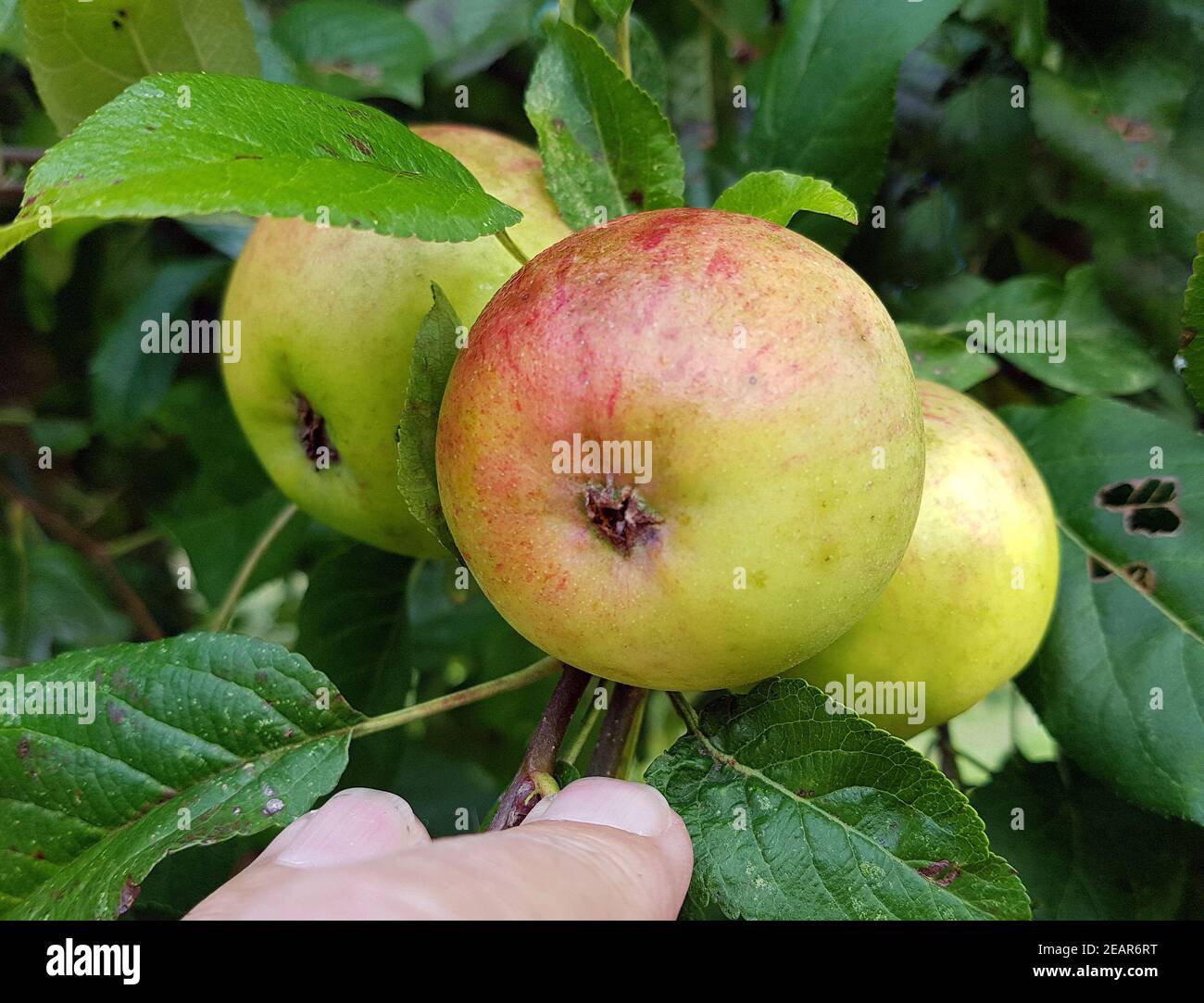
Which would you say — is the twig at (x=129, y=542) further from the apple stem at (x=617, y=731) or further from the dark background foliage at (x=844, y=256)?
the apple stem at (x=617, y=731)

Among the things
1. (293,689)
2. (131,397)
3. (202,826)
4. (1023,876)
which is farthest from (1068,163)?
(131,397)

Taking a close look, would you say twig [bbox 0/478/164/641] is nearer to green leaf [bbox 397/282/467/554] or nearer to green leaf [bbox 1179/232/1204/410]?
green leaf [bbox 397/282/467/554]

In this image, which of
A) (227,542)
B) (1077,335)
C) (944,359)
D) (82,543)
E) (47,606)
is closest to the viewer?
(944,359)

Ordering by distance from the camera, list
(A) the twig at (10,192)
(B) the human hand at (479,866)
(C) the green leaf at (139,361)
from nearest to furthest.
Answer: (B) the human hand at (479,866)
(A) the twig at (10,192)
(C) the green leaf at (139,361)

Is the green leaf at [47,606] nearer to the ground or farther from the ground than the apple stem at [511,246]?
nearer to the ground

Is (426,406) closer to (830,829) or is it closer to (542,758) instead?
(542,758)

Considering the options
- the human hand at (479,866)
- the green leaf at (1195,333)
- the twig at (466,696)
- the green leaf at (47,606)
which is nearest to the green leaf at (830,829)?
the human hand at (479,866)

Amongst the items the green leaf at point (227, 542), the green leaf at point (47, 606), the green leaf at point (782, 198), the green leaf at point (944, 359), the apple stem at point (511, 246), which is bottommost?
the green leaf at point (47, 606)

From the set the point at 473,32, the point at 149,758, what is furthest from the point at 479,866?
the point at 473,32
